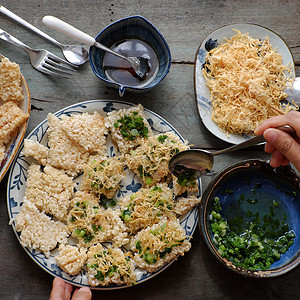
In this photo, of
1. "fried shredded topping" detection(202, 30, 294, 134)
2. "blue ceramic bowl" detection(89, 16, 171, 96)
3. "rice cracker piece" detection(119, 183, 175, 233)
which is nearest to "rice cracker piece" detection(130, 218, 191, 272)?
"rice cracker piece" detection(119, 183, 175, 233)

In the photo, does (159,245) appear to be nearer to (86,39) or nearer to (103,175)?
(103,175)

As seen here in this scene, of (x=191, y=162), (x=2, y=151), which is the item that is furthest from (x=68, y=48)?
(x=191, y=162)

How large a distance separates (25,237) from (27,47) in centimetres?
159

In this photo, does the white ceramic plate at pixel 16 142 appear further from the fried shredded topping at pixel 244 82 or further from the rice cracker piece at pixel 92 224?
the fried shredded topping at pixel 244 82

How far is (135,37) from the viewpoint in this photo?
2.79 metres

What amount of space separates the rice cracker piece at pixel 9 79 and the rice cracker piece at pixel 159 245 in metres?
1.53

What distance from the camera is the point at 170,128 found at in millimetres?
2734

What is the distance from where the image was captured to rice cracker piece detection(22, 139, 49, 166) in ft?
8.35

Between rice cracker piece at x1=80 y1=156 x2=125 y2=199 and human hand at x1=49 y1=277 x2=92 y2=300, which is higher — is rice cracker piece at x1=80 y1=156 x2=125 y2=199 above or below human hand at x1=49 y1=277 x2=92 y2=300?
above

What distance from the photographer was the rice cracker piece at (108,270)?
96.4 inches

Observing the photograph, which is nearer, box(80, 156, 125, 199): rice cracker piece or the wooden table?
box(80, 156, 125, 199): rice cracker piece

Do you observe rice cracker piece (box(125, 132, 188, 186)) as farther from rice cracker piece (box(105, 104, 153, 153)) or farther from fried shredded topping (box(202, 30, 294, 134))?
fried shredded topping (box(202, 30, 294, 134))

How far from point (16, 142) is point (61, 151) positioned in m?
0.38

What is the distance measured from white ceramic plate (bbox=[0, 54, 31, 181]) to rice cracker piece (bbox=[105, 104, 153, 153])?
670 mm
